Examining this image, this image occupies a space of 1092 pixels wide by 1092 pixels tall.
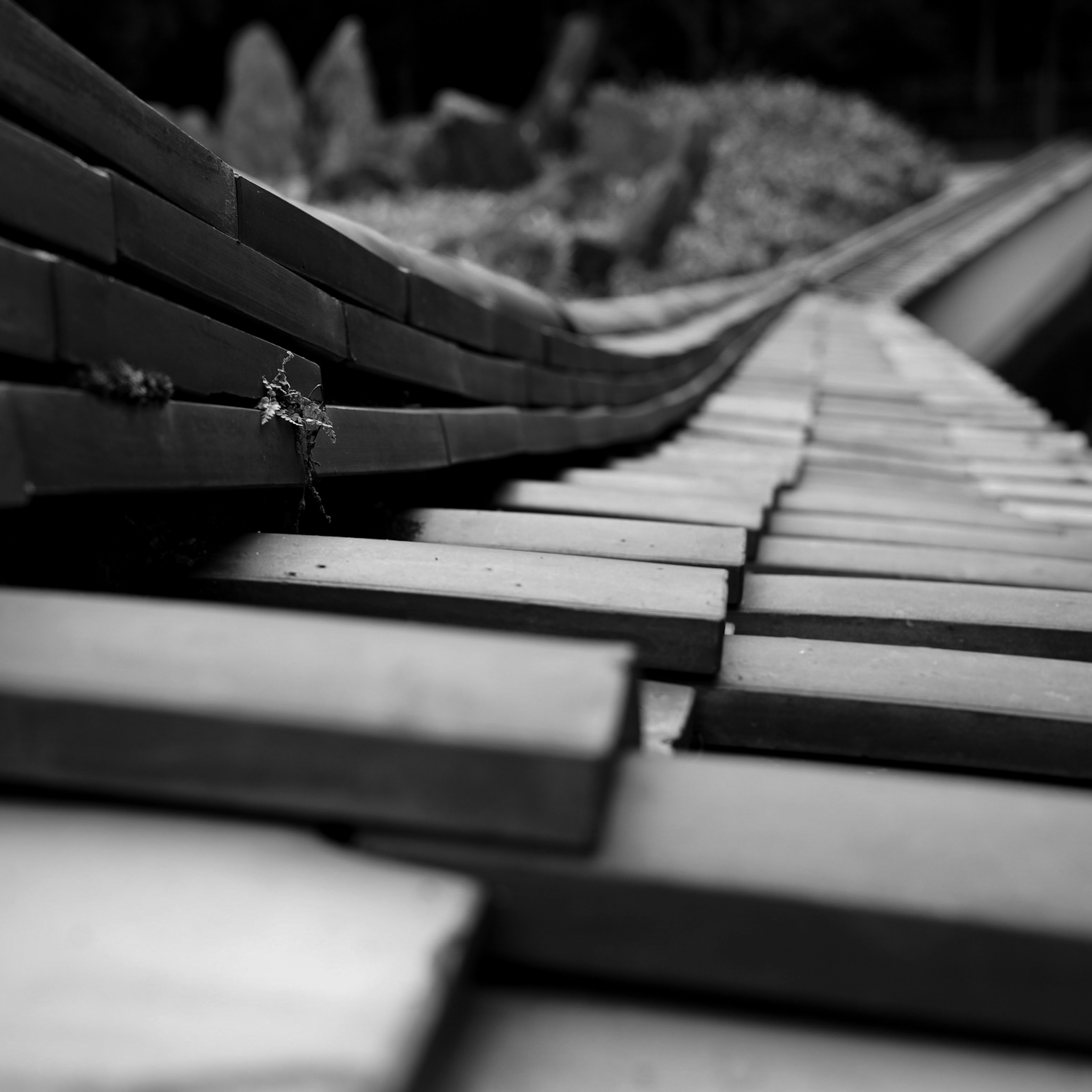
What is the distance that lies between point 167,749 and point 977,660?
0.73 meters

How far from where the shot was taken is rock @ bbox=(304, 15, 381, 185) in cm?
1703

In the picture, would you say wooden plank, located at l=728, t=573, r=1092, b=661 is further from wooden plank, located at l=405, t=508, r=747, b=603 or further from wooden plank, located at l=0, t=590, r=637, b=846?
wooden plank, located at l=0, t=590, r=637, b=846

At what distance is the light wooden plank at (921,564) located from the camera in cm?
139

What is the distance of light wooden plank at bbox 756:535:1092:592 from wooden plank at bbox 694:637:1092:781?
1.31ft

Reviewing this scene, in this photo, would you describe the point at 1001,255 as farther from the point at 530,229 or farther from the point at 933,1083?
the point at 933,1083

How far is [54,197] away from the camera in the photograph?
2.46 ft

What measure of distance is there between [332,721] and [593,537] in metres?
0.75

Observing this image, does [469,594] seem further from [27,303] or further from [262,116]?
[262,116]

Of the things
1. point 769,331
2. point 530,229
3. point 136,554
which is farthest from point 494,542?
point 530,229

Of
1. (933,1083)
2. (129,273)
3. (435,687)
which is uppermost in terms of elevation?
(129,273)

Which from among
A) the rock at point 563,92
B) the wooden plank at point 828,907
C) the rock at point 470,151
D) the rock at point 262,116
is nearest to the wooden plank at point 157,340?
the wooden plank at point 828,907

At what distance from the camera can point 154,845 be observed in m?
0.56

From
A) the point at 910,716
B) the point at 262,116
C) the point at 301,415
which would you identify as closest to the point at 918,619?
the point at 910,716

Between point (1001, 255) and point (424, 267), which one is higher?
point (1001, 255)
